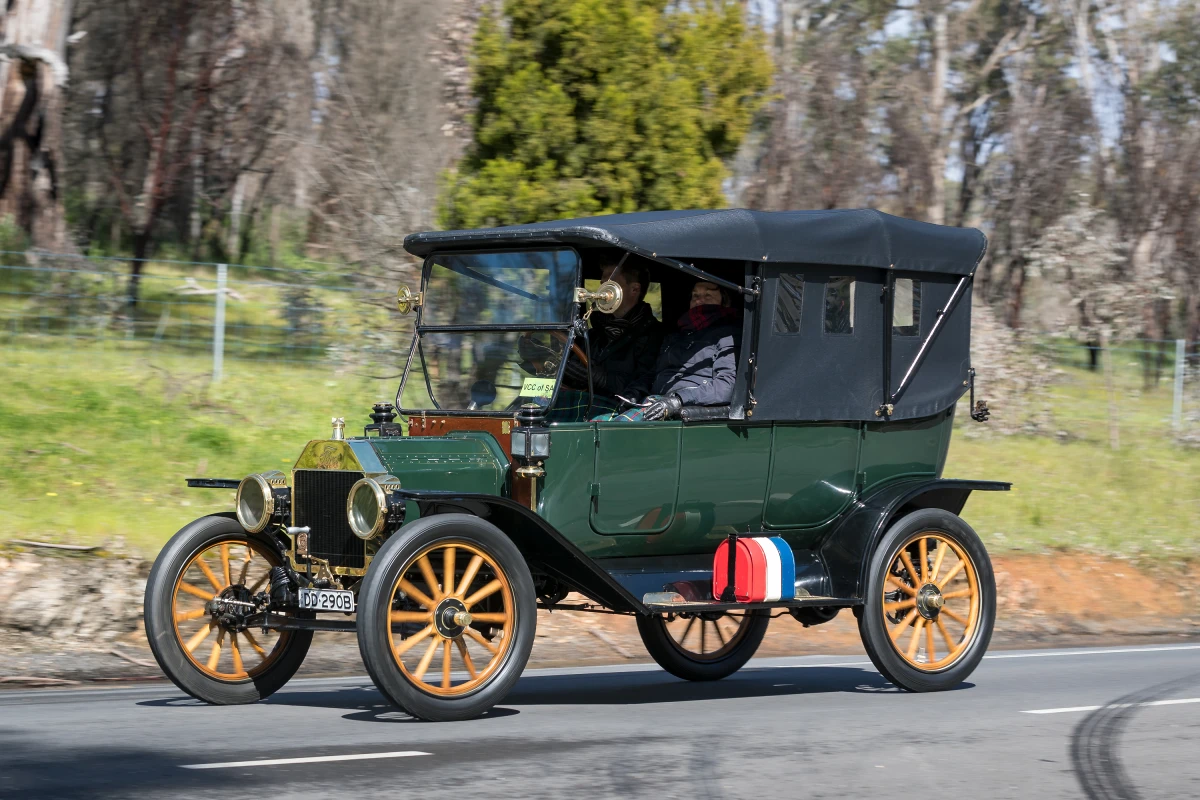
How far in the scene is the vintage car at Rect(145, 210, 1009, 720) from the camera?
746 centimetres

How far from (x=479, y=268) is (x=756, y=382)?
1621 millimetres

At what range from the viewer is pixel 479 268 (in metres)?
8.67

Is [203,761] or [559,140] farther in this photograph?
[559,140]

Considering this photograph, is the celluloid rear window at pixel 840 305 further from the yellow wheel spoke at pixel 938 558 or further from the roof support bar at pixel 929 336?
the yellow wheel spoke at pixel 938 558

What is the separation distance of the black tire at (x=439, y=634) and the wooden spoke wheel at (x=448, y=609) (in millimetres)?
14

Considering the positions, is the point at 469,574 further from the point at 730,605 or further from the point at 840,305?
the point at 840,305

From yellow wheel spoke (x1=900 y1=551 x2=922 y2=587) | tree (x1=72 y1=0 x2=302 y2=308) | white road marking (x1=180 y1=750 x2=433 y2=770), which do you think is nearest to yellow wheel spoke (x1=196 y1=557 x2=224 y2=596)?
white road marking (x1=180 y1=750 x2=433 y2=770)

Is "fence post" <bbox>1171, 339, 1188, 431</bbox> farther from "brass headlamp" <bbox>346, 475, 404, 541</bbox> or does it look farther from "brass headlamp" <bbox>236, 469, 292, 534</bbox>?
"brass headlamp" <bbox>346, 475, 404, 541</bbox>

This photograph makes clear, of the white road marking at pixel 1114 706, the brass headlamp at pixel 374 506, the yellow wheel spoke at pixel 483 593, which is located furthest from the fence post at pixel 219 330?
the white road marking at pixel 1114 706

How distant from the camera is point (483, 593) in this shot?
24.4ft

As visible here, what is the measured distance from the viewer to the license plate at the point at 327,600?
7.39 meters

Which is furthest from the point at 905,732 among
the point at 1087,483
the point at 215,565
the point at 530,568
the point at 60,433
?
the point at 1087,483

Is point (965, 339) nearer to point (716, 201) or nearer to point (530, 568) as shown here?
point (530, 568)

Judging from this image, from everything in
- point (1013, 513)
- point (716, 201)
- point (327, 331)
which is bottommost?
point (1013, 513)
